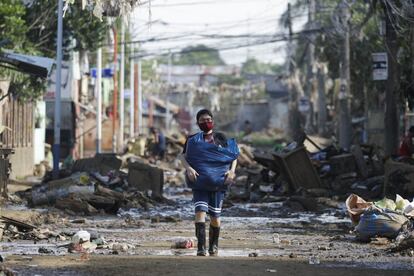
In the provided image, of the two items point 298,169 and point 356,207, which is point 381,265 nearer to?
point 356,207

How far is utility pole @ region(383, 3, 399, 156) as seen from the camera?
24156mm

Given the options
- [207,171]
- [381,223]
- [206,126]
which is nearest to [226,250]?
[207,171]

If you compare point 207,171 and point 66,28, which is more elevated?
point 66,28

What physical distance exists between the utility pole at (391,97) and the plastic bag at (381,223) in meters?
11.7

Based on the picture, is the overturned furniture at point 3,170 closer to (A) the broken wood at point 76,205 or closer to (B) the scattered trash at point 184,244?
(A) the broken wood at point 76,205

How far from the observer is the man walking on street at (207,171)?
10.9 metres

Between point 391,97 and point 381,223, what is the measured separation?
12.2 meters

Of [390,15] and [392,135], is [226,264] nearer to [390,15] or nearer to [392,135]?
[390,15]

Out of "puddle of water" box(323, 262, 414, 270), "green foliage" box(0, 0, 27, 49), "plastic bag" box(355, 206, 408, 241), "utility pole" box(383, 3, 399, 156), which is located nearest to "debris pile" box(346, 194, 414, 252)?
"plastic bag" box(355, 206, 408, 241)

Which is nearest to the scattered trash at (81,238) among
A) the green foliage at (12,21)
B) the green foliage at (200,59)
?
the green foliage at (12,21)

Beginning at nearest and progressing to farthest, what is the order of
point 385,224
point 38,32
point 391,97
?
point 385,224, point 391,97, point 38,32

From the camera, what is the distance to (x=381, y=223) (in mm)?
12664

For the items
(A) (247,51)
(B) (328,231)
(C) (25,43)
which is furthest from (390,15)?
(A) (247,51)

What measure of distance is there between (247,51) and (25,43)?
50.3 meters
